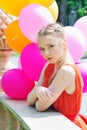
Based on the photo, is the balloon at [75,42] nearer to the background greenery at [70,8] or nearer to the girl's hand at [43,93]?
the girl's hand at [43,93]

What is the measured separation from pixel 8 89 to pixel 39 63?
0.23 m

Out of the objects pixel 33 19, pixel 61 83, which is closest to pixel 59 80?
pixel 61 83

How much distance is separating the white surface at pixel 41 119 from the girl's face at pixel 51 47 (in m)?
0.28

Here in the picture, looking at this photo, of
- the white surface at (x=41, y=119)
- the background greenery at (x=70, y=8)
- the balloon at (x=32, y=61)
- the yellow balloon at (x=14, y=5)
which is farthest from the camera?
the background greenery at (x=70, y=8)

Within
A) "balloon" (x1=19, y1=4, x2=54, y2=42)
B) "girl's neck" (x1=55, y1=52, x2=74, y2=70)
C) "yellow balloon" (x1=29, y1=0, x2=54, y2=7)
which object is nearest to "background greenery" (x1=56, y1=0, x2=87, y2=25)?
"yellow balloon" (x1=29, y1=0, x2=54, y2=7)

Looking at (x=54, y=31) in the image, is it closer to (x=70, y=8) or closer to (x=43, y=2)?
(x=43, y=2)

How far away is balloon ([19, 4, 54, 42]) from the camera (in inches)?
88.4

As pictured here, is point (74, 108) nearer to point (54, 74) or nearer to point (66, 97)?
point (66, 97)

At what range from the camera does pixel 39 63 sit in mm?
2219

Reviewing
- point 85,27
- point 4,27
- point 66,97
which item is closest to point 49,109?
point 66,97

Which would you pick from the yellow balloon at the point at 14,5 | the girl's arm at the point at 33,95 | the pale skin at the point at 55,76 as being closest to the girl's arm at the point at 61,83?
the pale skin at the point at 55,76

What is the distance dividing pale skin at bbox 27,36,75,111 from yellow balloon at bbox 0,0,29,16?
1.65 feet

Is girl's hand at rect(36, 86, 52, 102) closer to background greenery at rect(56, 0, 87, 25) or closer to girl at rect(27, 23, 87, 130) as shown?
girl at rect(27, 23, 87, 130)

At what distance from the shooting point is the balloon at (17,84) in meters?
2.24
